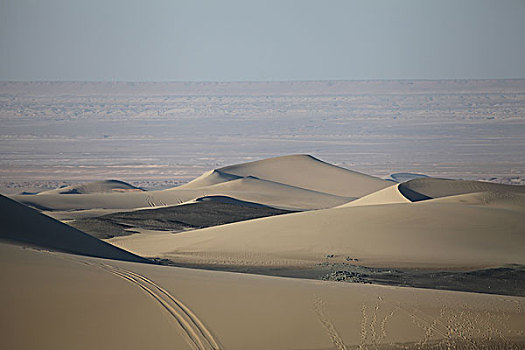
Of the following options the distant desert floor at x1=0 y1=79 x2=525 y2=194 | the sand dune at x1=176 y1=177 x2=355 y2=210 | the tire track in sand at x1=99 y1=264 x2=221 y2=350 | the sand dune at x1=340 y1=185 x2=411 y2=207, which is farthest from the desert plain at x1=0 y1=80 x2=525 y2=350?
the distant desert floor at x1=0 y1=79 x2=525 y2=194

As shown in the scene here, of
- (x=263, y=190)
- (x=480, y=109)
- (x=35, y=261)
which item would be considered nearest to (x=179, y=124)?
(x=480, y=109)

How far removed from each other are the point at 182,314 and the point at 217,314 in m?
0.44

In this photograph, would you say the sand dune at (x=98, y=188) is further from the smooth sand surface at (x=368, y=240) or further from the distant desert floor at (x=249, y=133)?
the smooth sand surface at (x=368, y=240)

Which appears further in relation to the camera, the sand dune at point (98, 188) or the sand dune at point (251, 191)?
the sand dune at point (98, 188)

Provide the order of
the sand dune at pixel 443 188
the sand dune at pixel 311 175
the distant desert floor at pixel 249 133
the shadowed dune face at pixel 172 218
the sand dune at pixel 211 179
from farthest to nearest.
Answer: the distant desert floor at pixel 249 133, the sand dune at pixel 311 175, the sand dune at pixel 211 179, the sand dune at pixel 443 188, the shadowed dune face at pixel 172 218

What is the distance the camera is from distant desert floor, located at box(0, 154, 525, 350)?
29.9ft

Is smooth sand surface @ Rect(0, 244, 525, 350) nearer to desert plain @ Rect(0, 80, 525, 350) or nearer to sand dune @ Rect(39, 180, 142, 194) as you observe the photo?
desert plain @ Rect(0, 80, 525, 350)

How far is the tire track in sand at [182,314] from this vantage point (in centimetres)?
876

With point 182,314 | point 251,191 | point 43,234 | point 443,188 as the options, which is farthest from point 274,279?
point 251,191

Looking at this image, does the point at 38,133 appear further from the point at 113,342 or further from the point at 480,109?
the point at 113,342

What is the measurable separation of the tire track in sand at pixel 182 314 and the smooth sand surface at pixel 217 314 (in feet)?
0.05

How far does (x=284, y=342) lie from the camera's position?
902 cm

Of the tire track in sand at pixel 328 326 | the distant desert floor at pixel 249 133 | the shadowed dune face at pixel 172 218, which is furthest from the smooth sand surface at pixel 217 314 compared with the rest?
the distant desert floor at pixel 249 133

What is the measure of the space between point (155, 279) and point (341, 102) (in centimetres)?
18607
